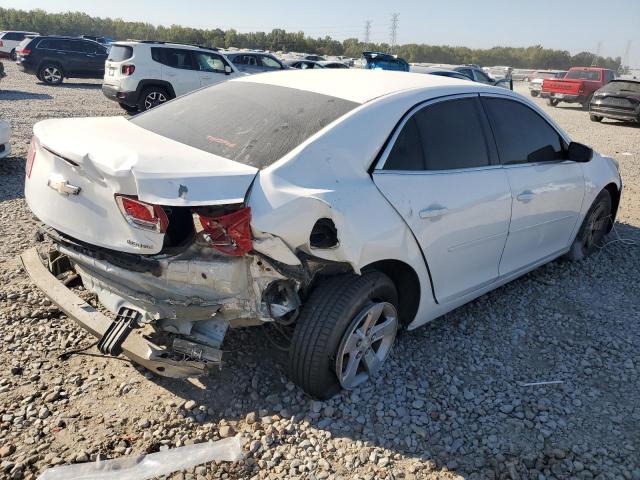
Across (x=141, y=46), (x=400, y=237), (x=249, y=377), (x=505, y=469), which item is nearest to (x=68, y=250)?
(x=249, y=377)

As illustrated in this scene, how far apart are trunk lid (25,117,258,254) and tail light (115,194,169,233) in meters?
0.03

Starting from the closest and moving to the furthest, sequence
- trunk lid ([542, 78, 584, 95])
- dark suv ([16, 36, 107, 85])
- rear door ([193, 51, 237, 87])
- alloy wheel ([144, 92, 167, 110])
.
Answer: alloy wheel ([144, 92, 167, 110])
rear door ([193, 51, 237, 87])
dark suv ([16, 36, 107, 85])
trunk lid ([542, 78, 584, 95])

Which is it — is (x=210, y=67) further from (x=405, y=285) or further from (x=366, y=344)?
(x=366, y=344)

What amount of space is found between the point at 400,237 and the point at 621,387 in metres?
1.74

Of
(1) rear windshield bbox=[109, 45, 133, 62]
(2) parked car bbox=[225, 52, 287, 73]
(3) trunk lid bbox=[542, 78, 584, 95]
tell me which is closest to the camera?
(1) rear windshield bbox=[109, 45, 133, 62]

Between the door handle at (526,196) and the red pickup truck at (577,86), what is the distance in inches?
802

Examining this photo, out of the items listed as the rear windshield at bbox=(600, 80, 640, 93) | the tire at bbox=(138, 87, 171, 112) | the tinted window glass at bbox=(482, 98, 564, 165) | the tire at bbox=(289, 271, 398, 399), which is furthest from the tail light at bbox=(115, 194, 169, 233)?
the rear windshield at bbox=(600, 80, 640, 93)

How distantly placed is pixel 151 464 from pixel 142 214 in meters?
1.14

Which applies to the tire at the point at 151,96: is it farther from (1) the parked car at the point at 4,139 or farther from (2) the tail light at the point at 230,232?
(2) the tail light at the point at 230,232

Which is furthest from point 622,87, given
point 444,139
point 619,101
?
point 444,139

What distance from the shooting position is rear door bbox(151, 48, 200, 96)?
1274cm

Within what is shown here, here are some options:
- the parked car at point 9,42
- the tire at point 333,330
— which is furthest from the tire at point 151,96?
the parked car at point 9,42

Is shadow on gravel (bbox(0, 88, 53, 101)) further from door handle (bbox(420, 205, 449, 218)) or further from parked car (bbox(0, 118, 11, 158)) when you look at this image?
door handle (bbox(420, 205, 449, 218))

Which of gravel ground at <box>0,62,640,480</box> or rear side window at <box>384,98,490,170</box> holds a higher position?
rear side window at <box>384,98,490,170</box>
